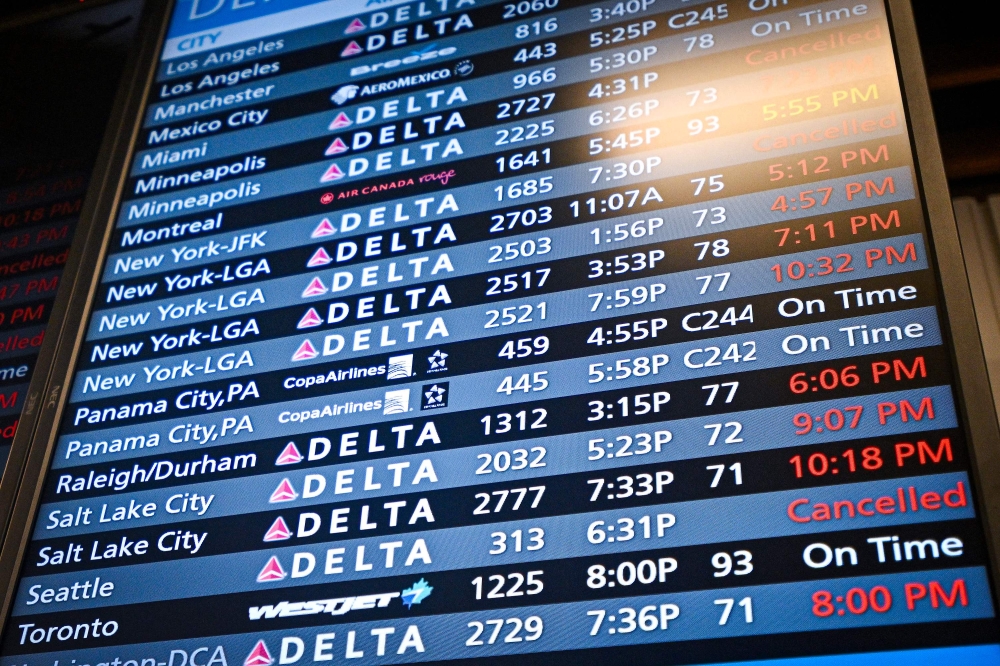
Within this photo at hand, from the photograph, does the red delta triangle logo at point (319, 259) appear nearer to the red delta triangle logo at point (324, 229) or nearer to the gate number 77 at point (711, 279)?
the red delta triangle logo at point (324, 229)

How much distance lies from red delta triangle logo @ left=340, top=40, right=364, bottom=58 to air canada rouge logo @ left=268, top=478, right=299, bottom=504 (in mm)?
1433

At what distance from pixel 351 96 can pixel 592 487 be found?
1.52 metres

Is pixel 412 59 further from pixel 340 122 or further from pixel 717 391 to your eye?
pixel 717 391

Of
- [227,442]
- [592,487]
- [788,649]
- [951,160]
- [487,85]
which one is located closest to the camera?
[788,649]

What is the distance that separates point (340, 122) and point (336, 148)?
0.10 metres

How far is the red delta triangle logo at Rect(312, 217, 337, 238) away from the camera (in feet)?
9.59

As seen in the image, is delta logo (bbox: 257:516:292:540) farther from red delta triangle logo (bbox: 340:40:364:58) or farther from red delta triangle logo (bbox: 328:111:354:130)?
red delta triangle logo (bbox: 340:40:364:58)

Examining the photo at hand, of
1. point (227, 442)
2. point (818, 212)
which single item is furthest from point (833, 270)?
point (227, 442)

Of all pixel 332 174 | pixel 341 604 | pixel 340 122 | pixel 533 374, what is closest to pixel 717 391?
pixel 533 374

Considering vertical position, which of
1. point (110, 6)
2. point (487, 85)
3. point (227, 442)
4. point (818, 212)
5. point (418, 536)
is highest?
point (110, 6)

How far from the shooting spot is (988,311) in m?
3.35

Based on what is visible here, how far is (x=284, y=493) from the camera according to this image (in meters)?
2.52

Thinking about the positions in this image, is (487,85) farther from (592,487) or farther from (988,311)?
(988,311)

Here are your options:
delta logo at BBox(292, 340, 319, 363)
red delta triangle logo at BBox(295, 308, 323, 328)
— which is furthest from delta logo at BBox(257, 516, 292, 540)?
red delta triangle logo at BBox(295, 308, 323, 328)
